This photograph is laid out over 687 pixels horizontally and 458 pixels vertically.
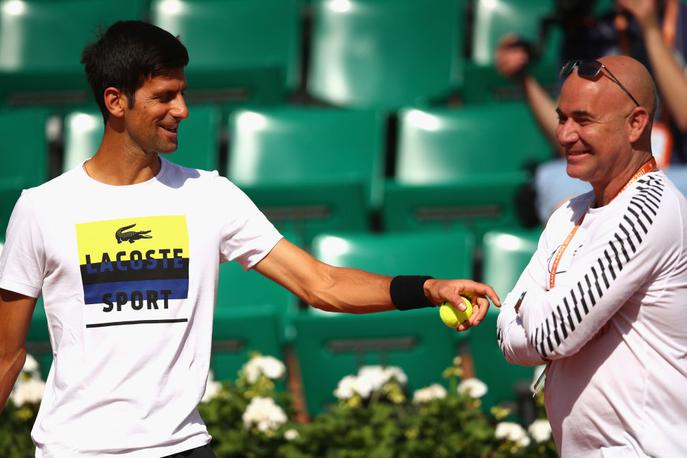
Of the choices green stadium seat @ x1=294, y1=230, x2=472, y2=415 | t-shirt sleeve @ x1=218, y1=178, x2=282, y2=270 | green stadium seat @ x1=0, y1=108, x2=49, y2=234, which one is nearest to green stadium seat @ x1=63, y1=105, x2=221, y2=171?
green stadium seat @ x1=0, y1=108, x2=49, y2=234

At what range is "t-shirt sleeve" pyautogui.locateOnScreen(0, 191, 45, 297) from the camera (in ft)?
10.8

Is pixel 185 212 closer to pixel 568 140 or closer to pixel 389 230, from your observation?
pixel 568 140

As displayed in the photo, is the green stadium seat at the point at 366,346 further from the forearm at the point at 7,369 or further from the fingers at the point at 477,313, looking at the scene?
the forearm at the point at 7,369

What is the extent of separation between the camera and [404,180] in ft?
23.2

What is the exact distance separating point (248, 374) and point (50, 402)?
81.4 inches

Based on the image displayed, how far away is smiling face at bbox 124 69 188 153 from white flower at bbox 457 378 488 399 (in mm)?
2256

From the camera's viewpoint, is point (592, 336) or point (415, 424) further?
point (415, 424)

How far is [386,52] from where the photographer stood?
7.86 meters

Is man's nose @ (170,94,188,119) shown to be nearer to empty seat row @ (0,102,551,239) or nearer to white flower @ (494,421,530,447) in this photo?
white flower @ (494,421,530,447)

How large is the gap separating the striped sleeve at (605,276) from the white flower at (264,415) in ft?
6.71

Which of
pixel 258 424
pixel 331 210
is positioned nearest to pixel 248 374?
pixel 258 424

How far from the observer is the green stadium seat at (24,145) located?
7.07 metres

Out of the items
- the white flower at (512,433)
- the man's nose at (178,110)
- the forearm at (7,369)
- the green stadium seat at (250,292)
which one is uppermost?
the man's nose at (178,110)

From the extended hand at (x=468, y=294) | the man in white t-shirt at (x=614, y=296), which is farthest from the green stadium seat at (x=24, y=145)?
the man in white t-shirt at (x=614, y=296)
